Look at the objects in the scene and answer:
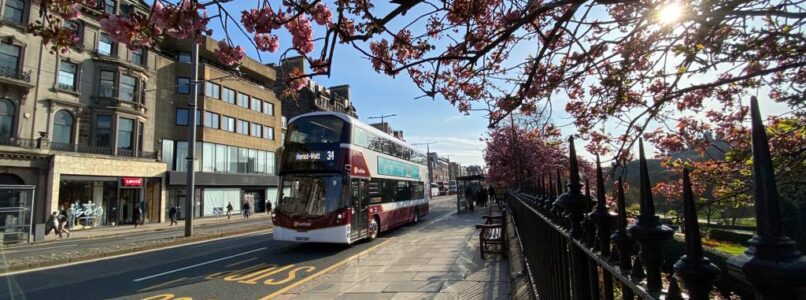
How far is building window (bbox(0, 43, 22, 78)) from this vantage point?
2339cm

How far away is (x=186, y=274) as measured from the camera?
984 centimetres

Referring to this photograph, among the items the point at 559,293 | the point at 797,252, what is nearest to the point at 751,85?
the point at 559,293

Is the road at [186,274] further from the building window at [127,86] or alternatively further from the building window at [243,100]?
the building window at [243,100]

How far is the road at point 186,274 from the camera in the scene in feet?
26.4

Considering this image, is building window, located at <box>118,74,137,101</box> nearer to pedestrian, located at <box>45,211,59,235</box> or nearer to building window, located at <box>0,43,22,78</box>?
building window, located at <box>0,43,22,78</box>

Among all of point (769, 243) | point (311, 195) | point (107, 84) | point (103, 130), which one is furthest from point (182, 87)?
point (769, 243)

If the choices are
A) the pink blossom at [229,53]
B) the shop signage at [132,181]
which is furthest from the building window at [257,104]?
the pink blossom at [229,53]

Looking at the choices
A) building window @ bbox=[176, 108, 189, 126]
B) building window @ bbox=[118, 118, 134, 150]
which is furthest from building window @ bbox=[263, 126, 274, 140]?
building window @ bbox=[118, 118, 134, 150]

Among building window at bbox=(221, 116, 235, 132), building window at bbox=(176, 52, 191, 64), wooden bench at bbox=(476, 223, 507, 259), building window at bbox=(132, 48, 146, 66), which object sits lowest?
wooden bench at bbox=(476, 223, 507, 259)

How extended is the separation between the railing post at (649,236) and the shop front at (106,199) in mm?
30534

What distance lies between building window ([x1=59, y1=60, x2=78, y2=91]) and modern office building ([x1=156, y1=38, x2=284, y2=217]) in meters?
5.69

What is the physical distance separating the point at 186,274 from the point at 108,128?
78.4 feet

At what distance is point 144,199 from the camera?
3019 centimetres

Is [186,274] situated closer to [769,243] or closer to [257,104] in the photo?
[769,243]
